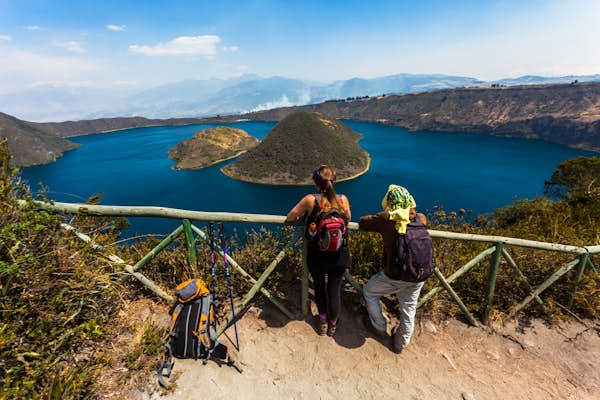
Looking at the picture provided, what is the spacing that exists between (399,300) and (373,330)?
0.77 metres

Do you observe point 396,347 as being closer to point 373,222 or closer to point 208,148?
point 373,222

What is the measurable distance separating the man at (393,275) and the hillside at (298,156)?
85.2 metres

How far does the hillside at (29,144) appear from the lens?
396ft

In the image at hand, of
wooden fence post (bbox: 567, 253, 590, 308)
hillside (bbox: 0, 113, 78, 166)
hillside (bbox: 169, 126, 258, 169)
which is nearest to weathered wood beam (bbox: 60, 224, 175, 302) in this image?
wooden fence post (bbox: 567, 253, 590, 308)

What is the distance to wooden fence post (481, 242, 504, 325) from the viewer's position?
3771 mm

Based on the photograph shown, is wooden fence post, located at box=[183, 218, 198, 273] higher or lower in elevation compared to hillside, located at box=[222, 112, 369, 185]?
higher

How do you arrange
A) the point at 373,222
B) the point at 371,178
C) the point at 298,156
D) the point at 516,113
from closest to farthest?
1. the point at 373,222
2. the point at 371,178
3. the point at 298,156
4. the point at 516,113

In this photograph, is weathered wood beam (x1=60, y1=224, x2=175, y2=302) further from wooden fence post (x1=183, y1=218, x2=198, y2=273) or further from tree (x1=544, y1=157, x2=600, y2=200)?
tree (x1=544, y1=157, x2=600, y2=200)

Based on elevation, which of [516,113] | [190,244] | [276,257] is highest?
[190,244]

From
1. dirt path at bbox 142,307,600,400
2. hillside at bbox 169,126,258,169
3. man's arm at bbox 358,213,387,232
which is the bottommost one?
hillside at bbox 169,126,258,169

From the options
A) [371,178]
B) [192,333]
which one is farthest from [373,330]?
[371,178]

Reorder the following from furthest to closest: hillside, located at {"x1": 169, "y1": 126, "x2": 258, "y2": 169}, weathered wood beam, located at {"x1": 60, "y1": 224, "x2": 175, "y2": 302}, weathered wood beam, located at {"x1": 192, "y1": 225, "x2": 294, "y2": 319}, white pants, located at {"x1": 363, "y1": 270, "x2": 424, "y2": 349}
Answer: hillside, located at {"x1": 169, "y1": 126, "x2": 258, "y2": 169}, weathered wood beam, located at {"x1": 192, "y1": 225, "x2": 294, "y2": 319}, weathered wood beam, located at {"x1": 60, "y1": 224, "x2": 175, "y2": 302}, white pants, located at {"x1": 363, "y1": 270, "x2": 424, "y2": 349}

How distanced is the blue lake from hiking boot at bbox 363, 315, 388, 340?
2217 inches

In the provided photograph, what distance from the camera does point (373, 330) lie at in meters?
3.86
